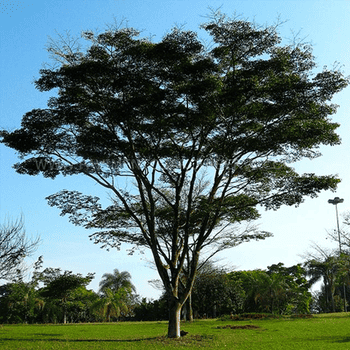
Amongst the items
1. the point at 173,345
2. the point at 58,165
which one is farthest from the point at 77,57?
the point at 173,345

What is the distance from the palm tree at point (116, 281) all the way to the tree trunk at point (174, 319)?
3015 cm

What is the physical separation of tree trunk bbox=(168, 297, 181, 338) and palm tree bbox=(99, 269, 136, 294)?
30149mm

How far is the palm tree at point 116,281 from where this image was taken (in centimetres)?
4526

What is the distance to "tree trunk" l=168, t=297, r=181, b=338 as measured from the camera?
607 inches

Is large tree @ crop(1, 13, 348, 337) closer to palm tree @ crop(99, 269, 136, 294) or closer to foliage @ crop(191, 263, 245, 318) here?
foliage @ crop(191, 263, 245, 318)

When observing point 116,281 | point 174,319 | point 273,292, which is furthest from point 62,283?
point 174,319

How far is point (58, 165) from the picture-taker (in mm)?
16922

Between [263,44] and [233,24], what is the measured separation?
122cm

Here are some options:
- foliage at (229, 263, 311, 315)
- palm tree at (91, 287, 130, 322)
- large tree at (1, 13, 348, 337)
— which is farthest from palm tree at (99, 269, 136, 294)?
large tree at (1, 13, 348, 337)

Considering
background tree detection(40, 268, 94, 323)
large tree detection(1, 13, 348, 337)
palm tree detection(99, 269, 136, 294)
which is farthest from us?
palm tree detection(99, 269, 136, 294)

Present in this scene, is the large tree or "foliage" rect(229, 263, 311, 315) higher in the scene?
the large tree

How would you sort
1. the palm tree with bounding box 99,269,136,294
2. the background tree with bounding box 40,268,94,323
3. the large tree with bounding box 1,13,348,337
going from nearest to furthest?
the large tree with bounding box 1,13,348,337 → the background tree with bounding box 40,268,94,323 → the palm tree with bounding box 99,269,136,294

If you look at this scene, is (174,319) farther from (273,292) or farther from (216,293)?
(273,292)

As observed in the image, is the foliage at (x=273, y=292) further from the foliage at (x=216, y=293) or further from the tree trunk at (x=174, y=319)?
the tree trunk at (x=174, y=319)
